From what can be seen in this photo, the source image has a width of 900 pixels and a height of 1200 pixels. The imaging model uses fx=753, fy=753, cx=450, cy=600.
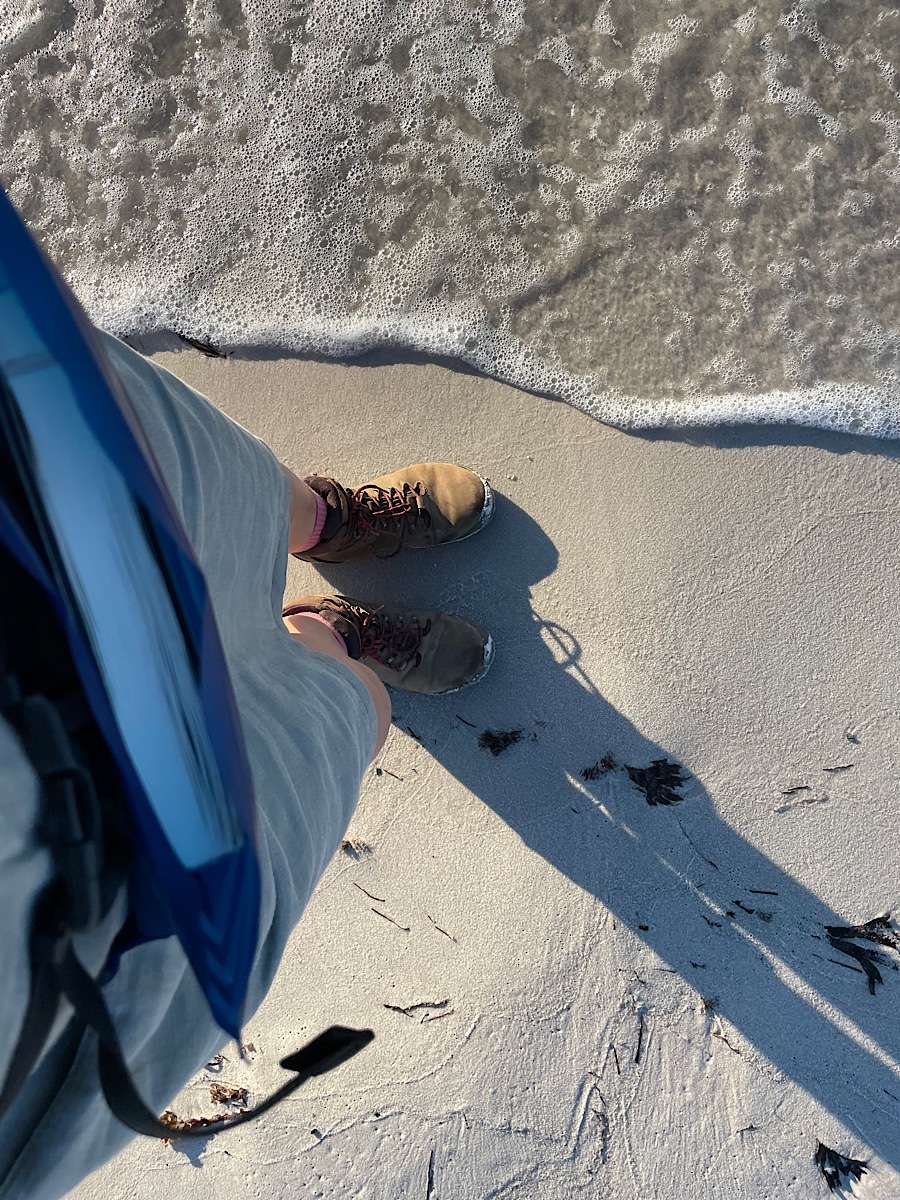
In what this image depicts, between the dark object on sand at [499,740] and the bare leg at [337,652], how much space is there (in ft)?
1.11

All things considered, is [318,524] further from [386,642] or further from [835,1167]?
[835,1167]

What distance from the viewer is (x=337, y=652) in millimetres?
1801

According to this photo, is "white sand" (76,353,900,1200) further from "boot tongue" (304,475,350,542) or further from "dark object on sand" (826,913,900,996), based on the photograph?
"boot tongue" (304,475,350,542)

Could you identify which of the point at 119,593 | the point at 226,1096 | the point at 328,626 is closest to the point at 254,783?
the point at 119,593

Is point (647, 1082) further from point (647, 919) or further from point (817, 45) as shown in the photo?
point (817, 45)

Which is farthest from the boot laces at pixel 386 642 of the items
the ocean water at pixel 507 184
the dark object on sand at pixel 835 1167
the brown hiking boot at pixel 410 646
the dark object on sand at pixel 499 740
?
the dark object on sand at pixel 835 1167

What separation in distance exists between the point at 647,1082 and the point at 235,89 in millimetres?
3026

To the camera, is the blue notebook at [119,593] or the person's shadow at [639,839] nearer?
the blue notebook at [119,593]

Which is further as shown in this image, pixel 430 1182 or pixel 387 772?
pixel 387 772

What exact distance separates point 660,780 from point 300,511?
3.82 ft

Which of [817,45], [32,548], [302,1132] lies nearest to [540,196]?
[817,45]

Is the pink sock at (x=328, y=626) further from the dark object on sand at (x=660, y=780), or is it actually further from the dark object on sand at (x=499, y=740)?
the dark object on sand at (x=660, y=780)

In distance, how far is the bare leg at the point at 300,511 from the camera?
170cm

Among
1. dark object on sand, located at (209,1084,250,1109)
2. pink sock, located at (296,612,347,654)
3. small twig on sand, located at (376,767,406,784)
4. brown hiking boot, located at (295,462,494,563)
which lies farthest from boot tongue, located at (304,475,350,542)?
dark object on sand, located at (209,1084,250,1109)
